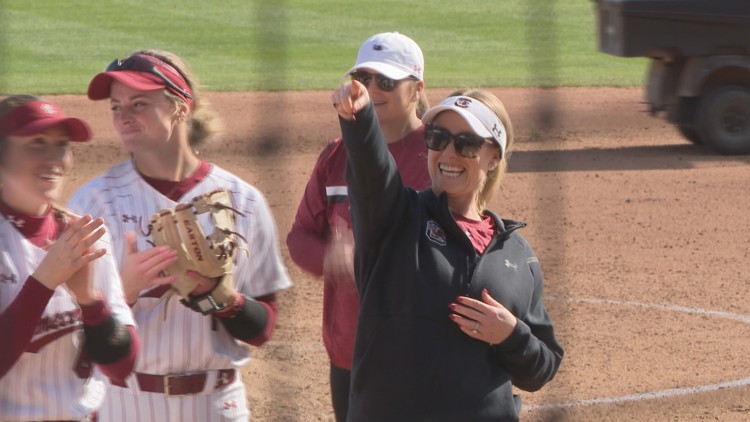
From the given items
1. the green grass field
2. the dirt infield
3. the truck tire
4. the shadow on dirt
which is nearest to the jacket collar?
the dirt infield

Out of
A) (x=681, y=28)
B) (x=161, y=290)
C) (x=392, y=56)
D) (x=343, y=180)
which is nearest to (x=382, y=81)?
(x=392, y=56)

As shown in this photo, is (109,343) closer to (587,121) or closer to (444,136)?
(444,136)

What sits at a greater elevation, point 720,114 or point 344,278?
point 344,278

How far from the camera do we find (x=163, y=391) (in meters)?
2.92

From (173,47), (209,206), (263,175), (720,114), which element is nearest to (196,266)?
(209,206)

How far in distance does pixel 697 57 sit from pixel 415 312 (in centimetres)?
771

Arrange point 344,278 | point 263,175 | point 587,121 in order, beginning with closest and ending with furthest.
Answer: point 344,278 < point 263,175 < point 587,121

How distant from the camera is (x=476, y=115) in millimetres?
2713

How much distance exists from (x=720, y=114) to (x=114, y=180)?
7681 millimetres

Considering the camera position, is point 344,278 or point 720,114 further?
point 720,114

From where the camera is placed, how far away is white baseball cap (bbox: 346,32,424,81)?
3.46 metres

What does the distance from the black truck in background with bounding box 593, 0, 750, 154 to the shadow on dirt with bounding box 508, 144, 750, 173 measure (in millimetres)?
218

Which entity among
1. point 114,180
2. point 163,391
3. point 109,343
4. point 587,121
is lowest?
point 587,121

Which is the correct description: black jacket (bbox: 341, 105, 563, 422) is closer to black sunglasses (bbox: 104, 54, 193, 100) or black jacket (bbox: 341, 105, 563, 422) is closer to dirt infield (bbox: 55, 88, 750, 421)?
black sunglasses (bbox: 104, 54, 193, 100)
